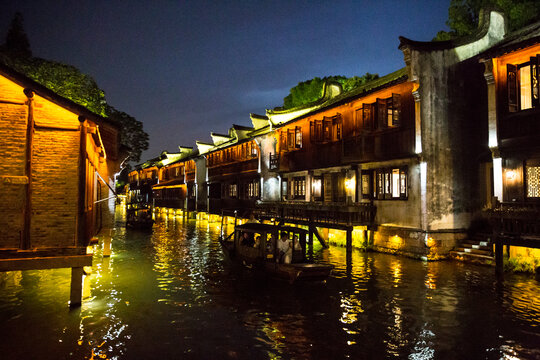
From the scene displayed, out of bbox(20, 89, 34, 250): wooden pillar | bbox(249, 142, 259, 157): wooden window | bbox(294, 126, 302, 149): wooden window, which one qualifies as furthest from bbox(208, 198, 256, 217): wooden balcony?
bbox(20, 89, 34, 250): wooden pillar

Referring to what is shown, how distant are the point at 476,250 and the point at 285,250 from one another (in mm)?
10260

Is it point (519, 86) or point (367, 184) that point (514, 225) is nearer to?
point (519, 86)

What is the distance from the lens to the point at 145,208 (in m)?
41.7

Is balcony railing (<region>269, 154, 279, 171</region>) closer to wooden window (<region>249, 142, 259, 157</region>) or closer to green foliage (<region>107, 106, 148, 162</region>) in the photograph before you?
wooden window (<region>249, 142, 259, 157</region>)

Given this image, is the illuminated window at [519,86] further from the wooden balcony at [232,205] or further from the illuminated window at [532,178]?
the wooden balcony at [232,205]

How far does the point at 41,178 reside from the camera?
37.6 feet

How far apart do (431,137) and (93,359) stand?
18498mm

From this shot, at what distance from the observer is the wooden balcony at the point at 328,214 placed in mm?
22531

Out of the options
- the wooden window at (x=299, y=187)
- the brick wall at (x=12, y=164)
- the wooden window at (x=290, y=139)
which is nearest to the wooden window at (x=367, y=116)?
the wooden window at (x=290, y=139)

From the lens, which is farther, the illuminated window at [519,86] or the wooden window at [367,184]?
the wooden window at [367,184]

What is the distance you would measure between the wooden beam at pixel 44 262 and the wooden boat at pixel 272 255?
710cm

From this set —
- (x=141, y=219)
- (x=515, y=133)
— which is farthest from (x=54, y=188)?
(x=141, y=219)

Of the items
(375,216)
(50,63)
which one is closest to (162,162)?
(50,63)

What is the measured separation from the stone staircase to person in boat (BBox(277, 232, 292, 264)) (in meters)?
9.61
